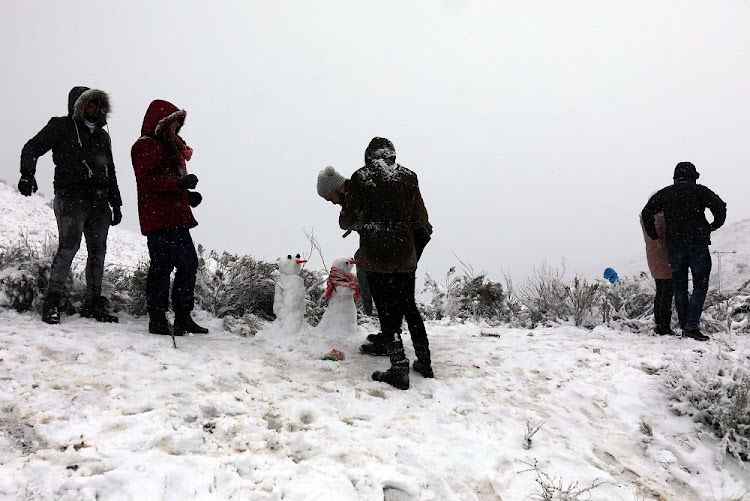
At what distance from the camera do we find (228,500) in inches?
72.6

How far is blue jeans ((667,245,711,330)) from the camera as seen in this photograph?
209 inches

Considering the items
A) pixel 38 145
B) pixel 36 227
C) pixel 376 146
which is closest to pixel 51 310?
pixel 38 145

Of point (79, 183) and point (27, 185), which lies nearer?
point (27, 185)

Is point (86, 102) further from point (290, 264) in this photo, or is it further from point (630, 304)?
point (630, 304)

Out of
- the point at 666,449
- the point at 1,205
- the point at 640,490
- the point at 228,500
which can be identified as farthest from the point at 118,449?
the point at 1,205

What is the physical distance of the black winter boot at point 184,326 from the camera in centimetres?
427

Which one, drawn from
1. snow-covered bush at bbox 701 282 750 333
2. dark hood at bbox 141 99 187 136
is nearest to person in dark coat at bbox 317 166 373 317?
dark hood at bbox 141 99 187 136

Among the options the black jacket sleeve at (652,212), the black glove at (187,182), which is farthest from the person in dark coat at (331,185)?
the black jacket sleeve at (652,212)

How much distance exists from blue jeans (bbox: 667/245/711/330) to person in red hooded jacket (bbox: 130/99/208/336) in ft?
19.4

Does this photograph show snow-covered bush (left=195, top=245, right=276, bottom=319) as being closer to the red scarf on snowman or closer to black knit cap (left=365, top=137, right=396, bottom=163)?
the red scarf on snowman

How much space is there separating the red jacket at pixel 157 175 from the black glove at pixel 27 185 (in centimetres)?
89

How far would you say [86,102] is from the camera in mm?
4070

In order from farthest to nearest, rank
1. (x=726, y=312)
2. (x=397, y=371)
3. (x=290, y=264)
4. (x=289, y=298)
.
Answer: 1. (x=726, y=312)
2. (x=290, y=264)
3. (x=289, y=298)
4. (x=397, y=371)

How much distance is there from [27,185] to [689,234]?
7350 mm
